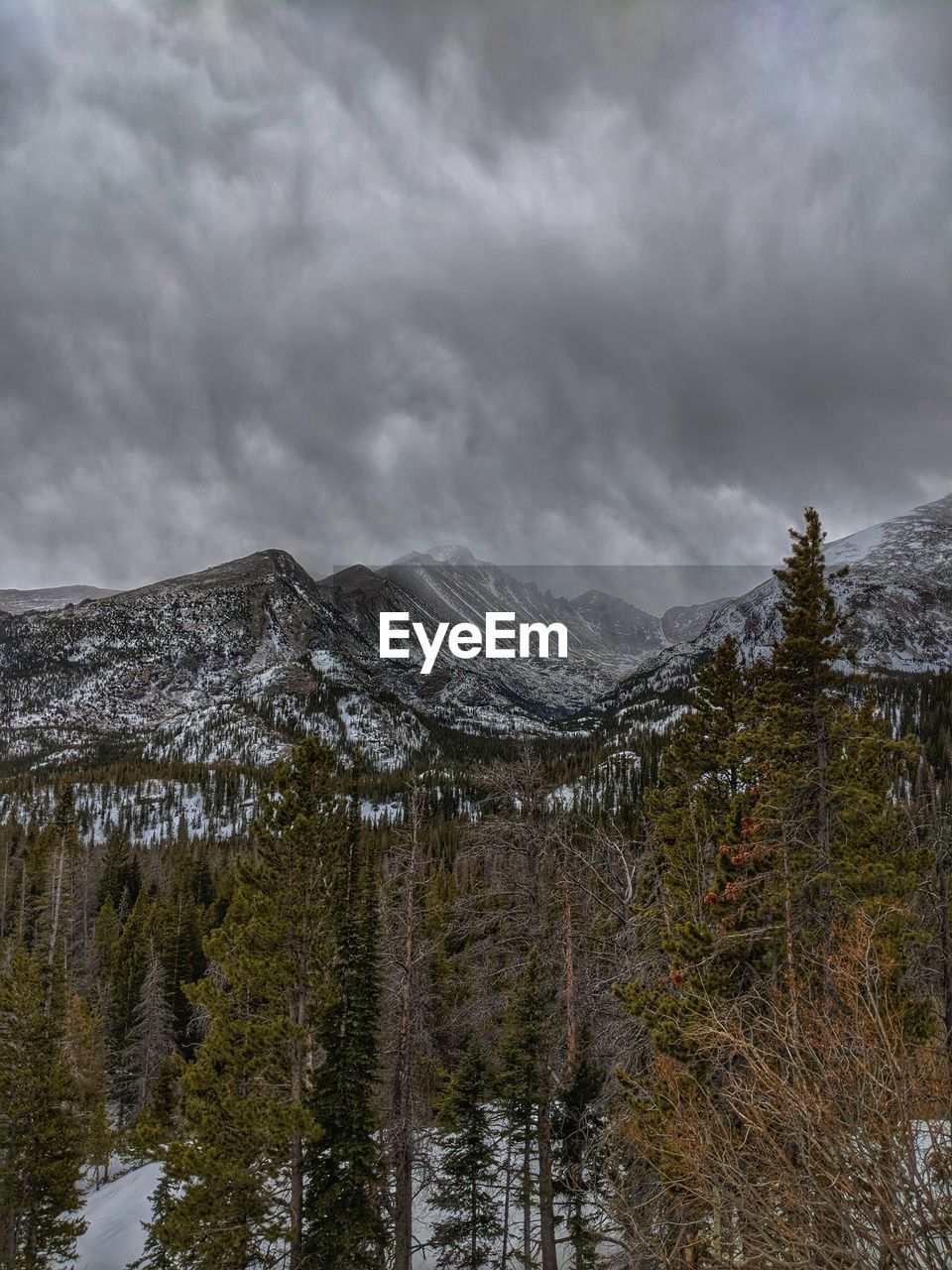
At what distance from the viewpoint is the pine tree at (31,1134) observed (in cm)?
2239

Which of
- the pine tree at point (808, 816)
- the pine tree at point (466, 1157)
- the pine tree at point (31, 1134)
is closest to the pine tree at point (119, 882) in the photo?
the pine tree at point (31, 1134)

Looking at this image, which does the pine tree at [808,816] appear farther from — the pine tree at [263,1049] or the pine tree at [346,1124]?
the pine tree at [263,1049]

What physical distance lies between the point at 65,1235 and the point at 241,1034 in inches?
602

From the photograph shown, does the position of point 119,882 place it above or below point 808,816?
below

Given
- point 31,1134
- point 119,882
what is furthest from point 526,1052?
point 119,882

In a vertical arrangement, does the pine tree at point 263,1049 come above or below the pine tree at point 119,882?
above

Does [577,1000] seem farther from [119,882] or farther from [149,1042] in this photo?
[119,882]

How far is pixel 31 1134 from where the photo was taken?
74.1 ft

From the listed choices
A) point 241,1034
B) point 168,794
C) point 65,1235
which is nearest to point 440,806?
point 168,794

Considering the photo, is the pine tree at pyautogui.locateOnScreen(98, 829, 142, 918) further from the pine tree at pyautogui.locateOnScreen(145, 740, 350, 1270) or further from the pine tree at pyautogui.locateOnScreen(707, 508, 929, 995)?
the pine tree at pyautogui.locateOnScreen(707, 508, 929, 995)

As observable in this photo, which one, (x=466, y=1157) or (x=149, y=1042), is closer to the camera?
(x=466, y=1157)

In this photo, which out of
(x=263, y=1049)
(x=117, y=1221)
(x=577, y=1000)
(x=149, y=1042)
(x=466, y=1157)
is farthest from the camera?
(x=149, y=1042)

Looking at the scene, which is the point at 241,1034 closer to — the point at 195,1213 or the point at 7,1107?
the point at 195,1213

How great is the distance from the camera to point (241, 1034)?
56.6 feet
